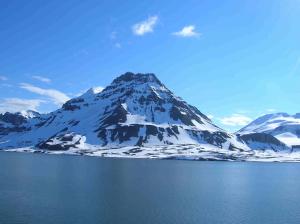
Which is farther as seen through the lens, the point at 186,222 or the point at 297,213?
the point at 297,213

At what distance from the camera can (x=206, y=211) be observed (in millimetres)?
103375

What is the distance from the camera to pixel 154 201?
4473 inches

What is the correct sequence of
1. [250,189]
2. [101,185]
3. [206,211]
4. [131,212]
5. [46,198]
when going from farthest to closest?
[250,189], [101,185], [46,198], [206,211], [131,212]

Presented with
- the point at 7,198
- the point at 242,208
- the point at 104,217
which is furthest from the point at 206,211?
the point at 7,198

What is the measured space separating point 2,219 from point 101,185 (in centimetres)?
6396

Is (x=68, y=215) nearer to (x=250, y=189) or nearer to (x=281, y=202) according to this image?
(x=281, y=202)

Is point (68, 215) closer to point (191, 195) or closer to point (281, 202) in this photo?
point (191, 195)

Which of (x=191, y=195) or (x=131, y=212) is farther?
(x=191, y=195)

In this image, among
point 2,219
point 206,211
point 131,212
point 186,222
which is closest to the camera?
point 2,219

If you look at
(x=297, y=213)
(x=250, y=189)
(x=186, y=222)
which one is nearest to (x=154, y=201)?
(x=186, y=222)

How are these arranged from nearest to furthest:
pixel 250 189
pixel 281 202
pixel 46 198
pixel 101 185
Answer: pixel 46 198
pixel 281 202
pixel 101 185
pixel 250 189

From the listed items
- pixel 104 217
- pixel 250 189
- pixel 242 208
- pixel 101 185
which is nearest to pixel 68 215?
pixel 104 217

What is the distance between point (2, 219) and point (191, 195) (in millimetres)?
62520

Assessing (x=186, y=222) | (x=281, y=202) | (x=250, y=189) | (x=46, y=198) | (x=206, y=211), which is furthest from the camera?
(x=250, y=189)
